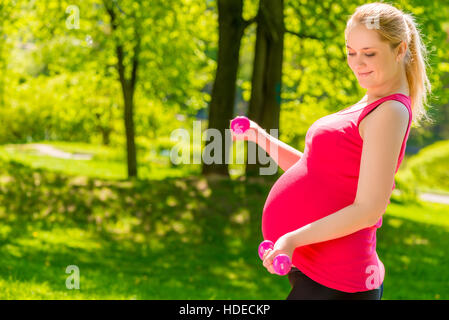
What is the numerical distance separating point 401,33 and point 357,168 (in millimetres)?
467

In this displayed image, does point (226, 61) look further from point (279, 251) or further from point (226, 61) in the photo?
point (279, 251)

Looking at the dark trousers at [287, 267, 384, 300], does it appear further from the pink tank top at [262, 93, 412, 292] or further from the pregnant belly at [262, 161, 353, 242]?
the pregnant belly at [262, 161, 353, 242]

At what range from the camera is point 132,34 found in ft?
45.1

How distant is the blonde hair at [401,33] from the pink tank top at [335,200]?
0.47 ft

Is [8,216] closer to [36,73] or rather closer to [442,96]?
[442,96]

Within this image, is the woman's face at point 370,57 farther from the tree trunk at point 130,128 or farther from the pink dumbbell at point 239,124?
the tree trunk at point 130,128

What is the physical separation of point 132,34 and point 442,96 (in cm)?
691

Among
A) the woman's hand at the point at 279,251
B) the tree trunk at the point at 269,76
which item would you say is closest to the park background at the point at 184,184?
the tree trunk at the point at 269,76

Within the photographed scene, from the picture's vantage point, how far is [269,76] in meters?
12.1

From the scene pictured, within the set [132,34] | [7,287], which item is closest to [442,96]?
[132,34]

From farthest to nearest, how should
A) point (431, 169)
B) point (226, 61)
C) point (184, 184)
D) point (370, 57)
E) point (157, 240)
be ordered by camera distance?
point (431, 169) → point (226, 61) → point (184, 184) → point (157, 240) → point (370, 57)

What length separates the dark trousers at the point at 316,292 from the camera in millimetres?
2121

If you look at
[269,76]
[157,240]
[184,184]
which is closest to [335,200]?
[157,240]

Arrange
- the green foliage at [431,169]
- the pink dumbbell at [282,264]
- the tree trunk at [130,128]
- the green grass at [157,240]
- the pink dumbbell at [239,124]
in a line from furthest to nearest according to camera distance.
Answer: the green foliage at [431,169] < the tree trunk at [130,128] < the green grass at [157,240] < the pink dumbbell at [239,124] < the pink dumbbell at [282,264]
